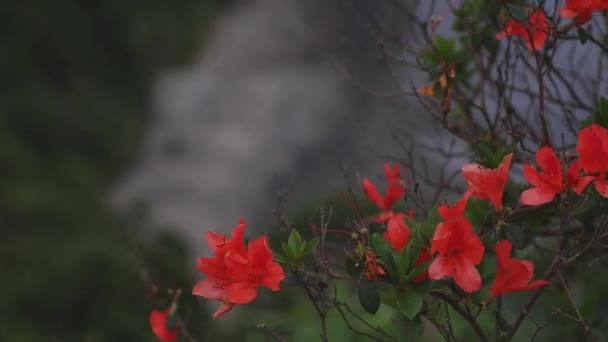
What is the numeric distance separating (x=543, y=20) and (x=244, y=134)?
8.04 meters

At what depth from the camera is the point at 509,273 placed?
1.07 m

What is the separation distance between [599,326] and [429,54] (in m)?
0.83

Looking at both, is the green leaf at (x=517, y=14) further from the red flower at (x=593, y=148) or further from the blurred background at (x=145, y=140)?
the blurred background at (x=145, y=140)

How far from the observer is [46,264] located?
16.0 ft

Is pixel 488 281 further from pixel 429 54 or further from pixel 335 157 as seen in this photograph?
pixel 335 157

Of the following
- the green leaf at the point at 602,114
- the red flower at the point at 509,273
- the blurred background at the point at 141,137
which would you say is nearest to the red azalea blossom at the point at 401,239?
the red flower at the point at 509,273

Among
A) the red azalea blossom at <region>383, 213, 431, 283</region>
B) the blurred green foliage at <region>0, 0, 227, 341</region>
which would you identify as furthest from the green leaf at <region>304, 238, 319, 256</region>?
the blurred green foliage at <region>0, 0, 227, 341</region>

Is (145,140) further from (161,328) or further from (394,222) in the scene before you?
(394,222)

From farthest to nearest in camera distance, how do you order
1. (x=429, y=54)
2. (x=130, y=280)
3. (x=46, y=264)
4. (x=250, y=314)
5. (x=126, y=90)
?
(x=126, y=90)
(x=46, y=264)
(x=130, y=280)
(x=250, y=314)
(x=429, y=54)

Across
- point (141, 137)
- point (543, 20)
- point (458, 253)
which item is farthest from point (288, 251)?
point (141, 137)

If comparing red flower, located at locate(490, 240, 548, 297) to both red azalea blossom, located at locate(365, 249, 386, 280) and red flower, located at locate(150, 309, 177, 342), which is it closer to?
red azalea blossom, located at locate(365, 249, 386, 280)

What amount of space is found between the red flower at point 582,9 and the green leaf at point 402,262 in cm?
48

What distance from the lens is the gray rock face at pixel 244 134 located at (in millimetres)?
8523

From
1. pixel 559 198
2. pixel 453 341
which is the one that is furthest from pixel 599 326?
pixel 559 198
